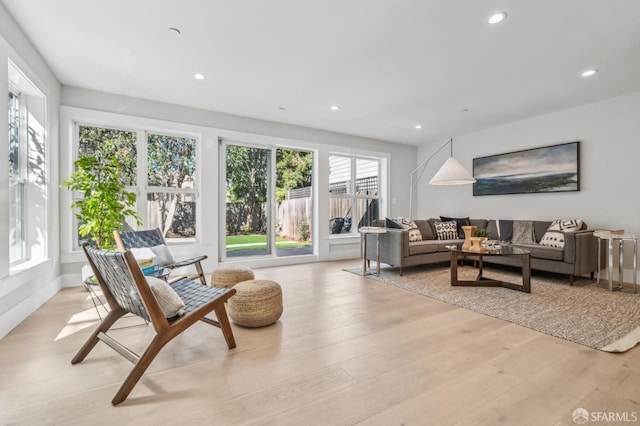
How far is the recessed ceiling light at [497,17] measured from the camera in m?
2.33

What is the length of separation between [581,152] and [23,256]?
23.7ft

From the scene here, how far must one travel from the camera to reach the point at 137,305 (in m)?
1.73

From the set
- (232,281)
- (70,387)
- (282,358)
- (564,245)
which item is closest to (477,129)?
(564,245)

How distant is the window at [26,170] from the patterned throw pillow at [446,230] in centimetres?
561

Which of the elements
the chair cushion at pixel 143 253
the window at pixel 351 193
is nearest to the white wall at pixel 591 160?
the window at pixel 351 193

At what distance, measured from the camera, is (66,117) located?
12.3ft

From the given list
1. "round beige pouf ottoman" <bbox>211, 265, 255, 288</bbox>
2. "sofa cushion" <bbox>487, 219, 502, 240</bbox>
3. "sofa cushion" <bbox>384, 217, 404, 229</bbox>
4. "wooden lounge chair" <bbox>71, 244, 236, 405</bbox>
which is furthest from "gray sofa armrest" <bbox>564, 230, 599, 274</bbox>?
"wooden lounge chair" <bbox>71, 244, 236, 405</bbox>

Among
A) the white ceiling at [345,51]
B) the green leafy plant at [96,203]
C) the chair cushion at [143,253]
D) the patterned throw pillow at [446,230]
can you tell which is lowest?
the chair cushion at [143,253]

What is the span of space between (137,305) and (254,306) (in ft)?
3.03

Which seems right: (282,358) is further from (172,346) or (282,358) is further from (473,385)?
(473,385)

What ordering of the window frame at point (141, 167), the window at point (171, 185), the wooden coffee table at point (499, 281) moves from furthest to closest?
the window at point (171, 185) < the window frame at point (141, 167) < the wooden coffee table at point (499, 281)

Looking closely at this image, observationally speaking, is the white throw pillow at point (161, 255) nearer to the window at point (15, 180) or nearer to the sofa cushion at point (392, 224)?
the window at point (15, 180)

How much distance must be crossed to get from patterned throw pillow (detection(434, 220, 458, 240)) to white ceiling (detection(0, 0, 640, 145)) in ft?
6.62

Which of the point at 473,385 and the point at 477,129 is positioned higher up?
the point at 477,129
